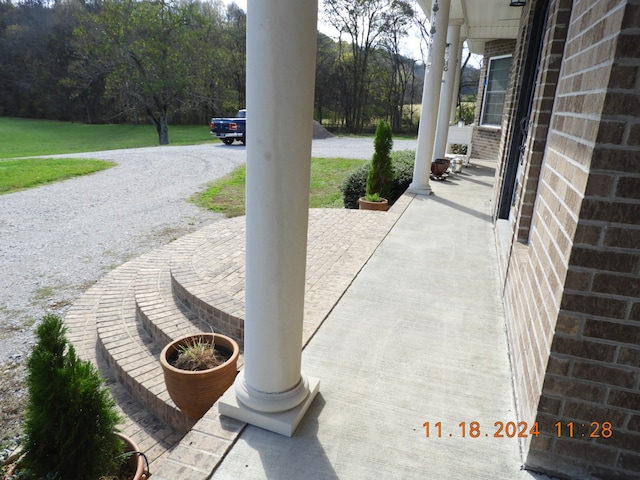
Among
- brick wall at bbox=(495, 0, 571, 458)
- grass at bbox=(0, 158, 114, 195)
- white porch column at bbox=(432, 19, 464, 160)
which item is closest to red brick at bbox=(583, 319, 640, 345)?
brick wall at bbox=(495, 0, 571, 458)

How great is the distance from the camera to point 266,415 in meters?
2.20

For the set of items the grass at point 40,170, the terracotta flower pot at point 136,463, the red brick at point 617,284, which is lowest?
the grass at point 40,170

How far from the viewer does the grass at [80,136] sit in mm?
24620

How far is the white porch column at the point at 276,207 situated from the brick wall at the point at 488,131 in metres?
11.1

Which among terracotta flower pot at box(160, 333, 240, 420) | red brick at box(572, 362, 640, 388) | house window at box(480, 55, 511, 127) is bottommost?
terracotta flower pot at box(160, 333, 240, 420)

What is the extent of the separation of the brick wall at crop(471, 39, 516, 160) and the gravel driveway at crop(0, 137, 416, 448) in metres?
7.48

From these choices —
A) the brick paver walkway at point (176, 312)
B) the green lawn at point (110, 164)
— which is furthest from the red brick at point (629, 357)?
the green lawn at point (110, 164)

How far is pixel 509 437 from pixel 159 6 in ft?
91.2

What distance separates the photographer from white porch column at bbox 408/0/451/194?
22.8ft

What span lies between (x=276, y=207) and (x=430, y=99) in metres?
6.34

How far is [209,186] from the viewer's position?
11289mm

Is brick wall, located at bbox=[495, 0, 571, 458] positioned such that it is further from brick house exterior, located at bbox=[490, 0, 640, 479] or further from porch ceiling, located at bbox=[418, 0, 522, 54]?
porch ceiling, located at bbox=[418, 0, 522, 54]

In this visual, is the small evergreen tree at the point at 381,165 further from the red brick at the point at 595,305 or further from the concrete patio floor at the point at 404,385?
the red brick at the point at 595,305
